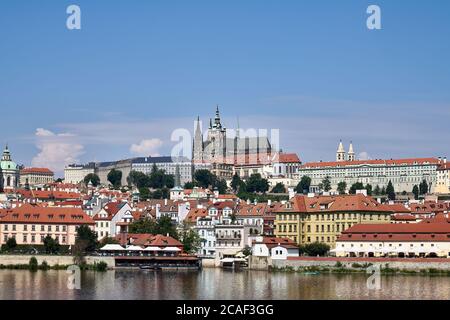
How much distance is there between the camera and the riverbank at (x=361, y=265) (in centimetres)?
6359

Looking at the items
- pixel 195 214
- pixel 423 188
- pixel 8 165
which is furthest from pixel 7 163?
pixel 195 214

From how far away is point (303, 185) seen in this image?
175m

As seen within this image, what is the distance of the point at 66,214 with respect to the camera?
7756 centimetres

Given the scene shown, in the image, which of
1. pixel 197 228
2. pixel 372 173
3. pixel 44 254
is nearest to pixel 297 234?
pixel 197 228

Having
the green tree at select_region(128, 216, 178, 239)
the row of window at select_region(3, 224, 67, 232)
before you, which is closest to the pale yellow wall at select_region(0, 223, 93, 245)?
the row of window at select_region(3, 224, 67, 232)

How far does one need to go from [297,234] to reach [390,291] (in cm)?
2918

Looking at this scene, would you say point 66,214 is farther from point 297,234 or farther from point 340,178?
point 340,178

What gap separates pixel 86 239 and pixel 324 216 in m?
16.8

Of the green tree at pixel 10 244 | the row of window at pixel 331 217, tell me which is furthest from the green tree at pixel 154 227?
the green tree at pixel 10 244

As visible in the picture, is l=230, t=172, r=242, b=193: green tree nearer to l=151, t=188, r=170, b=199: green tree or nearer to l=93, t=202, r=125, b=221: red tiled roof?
l=151, t=188, r=170, b=199: green tree

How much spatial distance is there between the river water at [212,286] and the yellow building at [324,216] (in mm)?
13644

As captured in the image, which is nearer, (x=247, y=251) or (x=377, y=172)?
(x=247, y=251)

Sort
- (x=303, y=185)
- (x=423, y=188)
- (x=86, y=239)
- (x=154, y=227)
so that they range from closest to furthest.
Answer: (x=86, y=239)
(x=154, y=227)
(x=423, y=188)
(x=303, y=185)

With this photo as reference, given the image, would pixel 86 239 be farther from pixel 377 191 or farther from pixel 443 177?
pixel 443 177
